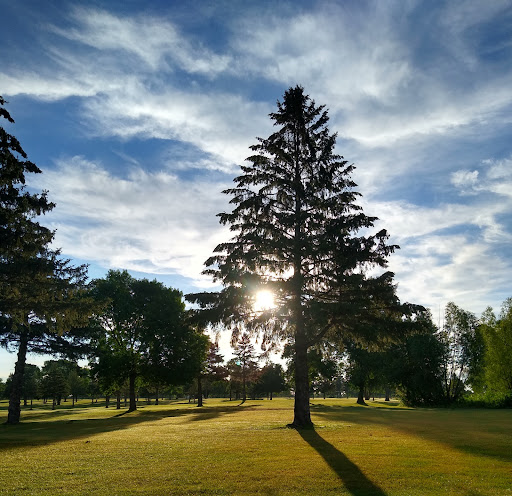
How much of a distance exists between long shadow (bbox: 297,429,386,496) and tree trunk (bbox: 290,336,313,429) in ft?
16.4

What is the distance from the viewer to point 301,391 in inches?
859

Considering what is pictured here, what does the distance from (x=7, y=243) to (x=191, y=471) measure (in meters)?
14.1

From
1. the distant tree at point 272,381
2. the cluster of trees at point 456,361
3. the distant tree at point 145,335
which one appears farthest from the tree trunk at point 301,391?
the distant tree at point 272,381

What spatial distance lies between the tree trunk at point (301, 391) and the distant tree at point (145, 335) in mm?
21416

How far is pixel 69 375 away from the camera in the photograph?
98.2m

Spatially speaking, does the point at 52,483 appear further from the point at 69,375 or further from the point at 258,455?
the point at 69,375

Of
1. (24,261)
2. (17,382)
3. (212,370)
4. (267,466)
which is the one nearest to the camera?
(267,466)

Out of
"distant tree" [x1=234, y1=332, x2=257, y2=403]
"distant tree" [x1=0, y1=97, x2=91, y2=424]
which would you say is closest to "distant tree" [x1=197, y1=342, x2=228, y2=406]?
"distant tree" [x1=234, y1=332, x2=257, y2=403]

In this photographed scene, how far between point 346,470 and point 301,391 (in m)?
11.3

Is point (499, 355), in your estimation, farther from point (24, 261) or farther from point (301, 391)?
point (24, 261)

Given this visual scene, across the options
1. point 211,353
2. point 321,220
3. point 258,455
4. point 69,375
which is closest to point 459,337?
point 211,353

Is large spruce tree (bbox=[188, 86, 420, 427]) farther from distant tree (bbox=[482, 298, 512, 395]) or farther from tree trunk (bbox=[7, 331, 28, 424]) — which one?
distant tree (bbox=[482, 298, 512, 395])

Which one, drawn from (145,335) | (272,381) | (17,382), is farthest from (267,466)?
(272,381)

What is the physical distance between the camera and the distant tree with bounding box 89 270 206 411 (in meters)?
42.4
